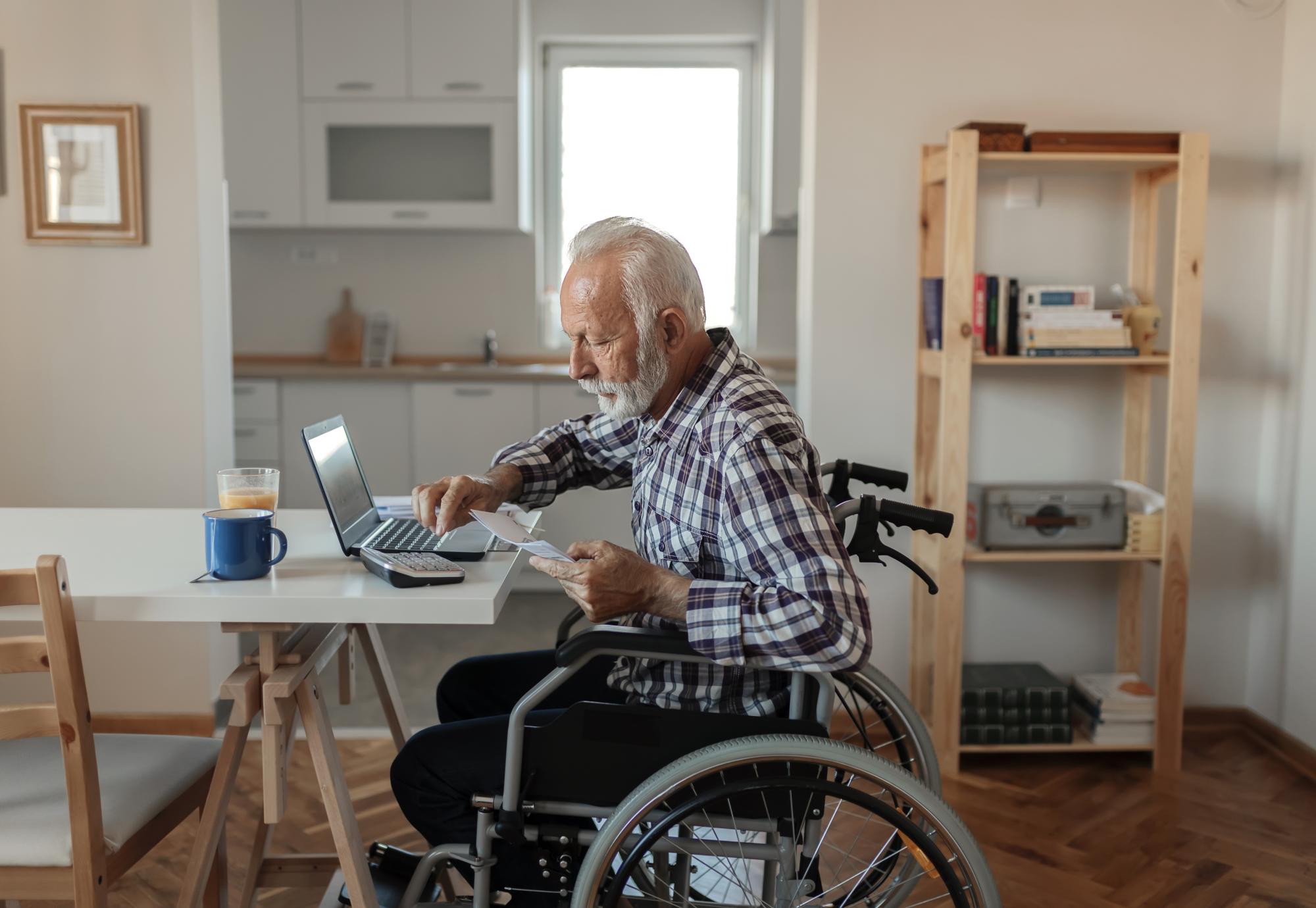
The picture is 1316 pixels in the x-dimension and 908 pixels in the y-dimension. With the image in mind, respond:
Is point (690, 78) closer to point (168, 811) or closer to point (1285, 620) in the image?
point (1285, 620)

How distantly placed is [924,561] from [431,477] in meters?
2.31

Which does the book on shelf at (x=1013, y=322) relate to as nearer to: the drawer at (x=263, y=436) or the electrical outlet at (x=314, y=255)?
Result: the drawer at (x=263, y=436)

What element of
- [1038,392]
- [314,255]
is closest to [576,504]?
[314,255]

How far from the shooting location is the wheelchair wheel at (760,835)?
134 centimetres

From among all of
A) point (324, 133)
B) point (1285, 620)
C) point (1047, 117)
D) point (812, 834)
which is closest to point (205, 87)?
point (324, 133)

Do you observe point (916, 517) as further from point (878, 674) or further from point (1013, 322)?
point (1013, 322)

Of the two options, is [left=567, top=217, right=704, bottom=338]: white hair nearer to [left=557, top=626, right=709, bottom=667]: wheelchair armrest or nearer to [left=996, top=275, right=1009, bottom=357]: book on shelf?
[left=557, top=626, right=709, bottom=667]: wheelchair armrest

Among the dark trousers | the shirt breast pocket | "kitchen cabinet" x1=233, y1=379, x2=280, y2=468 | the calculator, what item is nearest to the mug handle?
the calculator

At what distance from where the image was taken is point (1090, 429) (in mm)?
3129

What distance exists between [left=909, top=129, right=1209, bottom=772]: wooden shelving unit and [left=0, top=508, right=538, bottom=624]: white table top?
1400 millimetres

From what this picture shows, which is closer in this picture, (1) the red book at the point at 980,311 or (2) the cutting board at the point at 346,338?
(1) the red book at the point at 980,311

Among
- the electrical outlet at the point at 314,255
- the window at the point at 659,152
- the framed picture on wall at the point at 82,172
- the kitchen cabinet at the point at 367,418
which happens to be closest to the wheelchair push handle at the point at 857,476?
the framed picture on wall at the point at 82,172

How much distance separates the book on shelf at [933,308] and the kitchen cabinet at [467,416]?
2.05m

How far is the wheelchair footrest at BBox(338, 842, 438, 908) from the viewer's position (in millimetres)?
1954
